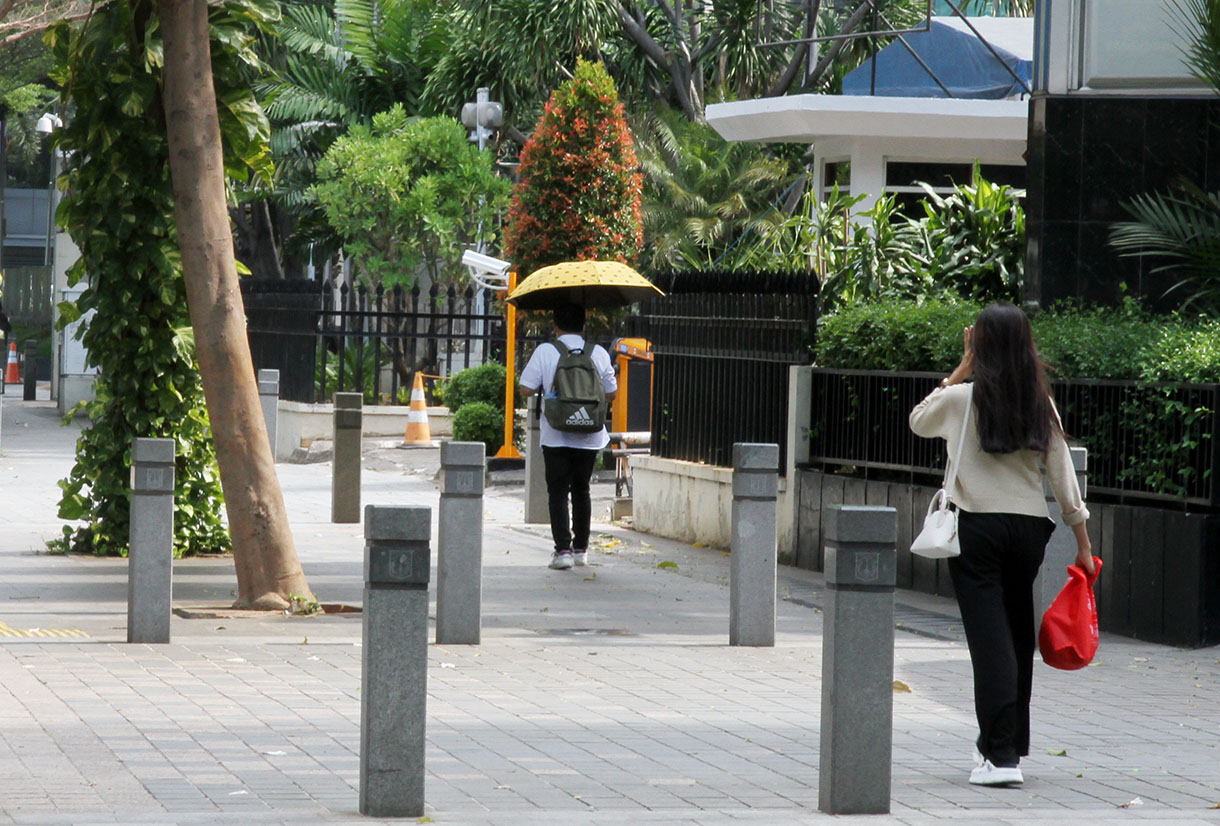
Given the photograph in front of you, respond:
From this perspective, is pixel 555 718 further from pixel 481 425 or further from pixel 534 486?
pixel 481 425

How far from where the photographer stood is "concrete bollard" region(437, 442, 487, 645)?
A: 29.8 feet

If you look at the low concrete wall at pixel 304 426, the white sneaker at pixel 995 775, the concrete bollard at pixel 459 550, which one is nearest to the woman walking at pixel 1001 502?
the white sneaker at pixel 995 775

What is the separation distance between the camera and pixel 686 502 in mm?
14648

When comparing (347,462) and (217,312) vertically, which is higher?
(217,312)

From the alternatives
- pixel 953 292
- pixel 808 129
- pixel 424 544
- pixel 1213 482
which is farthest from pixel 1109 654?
pixel 808 129

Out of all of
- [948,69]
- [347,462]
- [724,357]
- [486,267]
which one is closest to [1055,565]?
[724,357]

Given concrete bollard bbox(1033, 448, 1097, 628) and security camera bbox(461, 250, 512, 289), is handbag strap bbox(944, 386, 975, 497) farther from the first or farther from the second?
security camera bbox(461, 250, 512, 289)

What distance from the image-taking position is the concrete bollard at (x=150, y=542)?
8711 mm

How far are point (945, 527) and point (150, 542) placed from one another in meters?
4.40

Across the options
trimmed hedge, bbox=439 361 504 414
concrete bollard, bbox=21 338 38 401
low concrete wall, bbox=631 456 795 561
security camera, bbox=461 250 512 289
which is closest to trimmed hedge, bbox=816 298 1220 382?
low concrete wall, bbox=631 456 795 561

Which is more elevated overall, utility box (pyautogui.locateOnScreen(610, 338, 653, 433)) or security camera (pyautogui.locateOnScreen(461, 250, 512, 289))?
security camera (pyautogui.locateOnScreen(461, 250, 512, 289))

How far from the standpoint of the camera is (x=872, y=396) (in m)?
12.3

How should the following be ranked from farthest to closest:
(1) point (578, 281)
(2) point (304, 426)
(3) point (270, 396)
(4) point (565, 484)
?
(2) point (304, 426) < (3) point (270, 396) < (1) point (578, 281) < (4) point (565, 484)

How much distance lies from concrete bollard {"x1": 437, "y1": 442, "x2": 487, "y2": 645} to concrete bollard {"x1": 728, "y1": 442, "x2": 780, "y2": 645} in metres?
1.37
